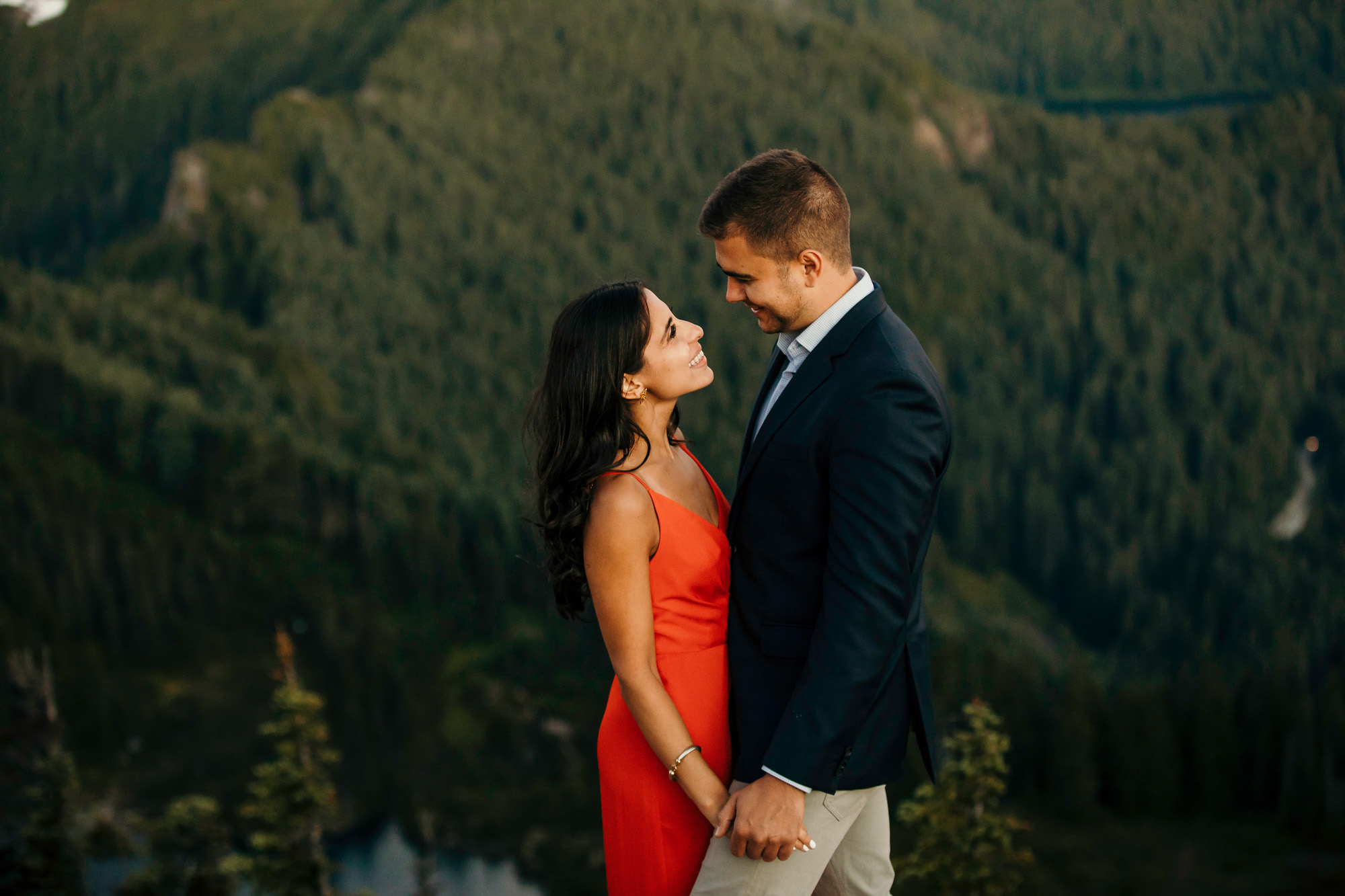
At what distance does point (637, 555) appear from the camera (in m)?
5.32

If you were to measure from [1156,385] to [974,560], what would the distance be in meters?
41.3

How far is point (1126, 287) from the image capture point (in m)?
172

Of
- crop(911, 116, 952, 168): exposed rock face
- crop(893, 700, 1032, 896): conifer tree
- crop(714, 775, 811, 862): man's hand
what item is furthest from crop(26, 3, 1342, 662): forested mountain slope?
crop(714, 775, 811, 862): man's hand

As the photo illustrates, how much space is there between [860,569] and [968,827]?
804 cm

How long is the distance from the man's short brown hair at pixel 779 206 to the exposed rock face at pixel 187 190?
146118 mm

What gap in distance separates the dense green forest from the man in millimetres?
77262

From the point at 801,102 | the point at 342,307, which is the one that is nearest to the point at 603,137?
the point at 801,102

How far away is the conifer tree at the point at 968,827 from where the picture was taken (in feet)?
38.3

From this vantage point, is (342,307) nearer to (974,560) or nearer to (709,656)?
(974,560)

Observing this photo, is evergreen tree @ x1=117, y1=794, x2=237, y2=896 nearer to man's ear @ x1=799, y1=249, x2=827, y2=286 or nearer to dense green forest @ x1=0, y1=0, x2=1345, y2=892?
dense green forest @ x1=0, y1=0, x2=1345, y2=892

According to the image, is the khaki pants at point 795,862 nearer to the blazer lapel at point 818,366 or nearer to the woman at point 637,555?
the woman at point 637,555

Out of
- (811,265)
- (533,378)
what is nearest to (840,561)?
(811,265)

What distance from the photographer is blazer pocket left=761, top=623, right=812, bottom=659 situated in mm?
5188

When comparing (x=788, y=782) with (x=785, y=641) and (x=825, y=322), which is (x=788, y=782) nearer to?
(x=785, y=641)
